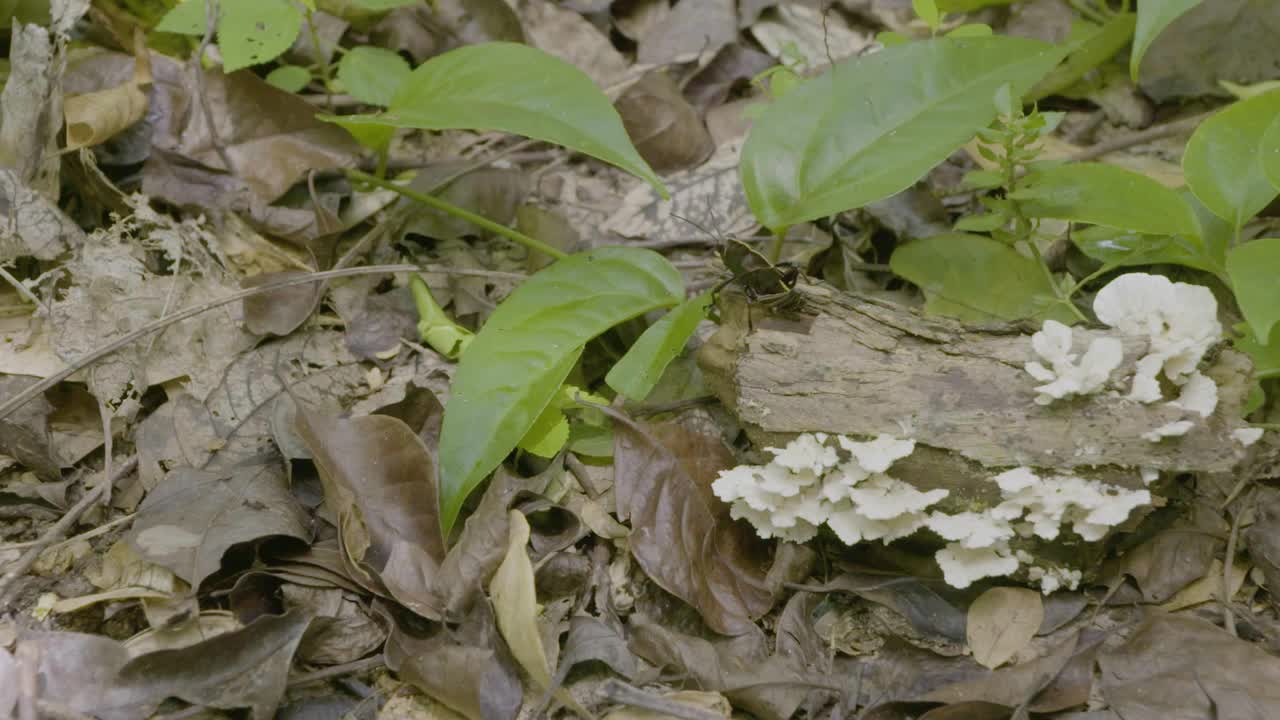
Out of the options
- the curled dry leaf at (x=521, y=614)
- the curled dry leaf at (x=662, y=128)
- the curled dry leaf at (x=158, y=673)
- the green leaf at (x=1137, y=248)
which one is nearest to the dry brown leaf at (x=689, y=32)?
the curled dry leaf at (x=662, y=128)

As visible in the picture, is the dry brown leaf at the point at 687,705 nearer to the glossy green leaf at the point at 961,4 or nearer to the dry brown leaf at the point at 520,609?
the dry brown leaf at the point at 520,609

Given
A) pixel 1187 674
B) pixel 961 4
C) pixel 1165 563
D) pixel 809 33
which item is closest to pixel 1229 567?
pixel 1165 563

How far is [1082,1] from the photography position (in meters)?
2.67

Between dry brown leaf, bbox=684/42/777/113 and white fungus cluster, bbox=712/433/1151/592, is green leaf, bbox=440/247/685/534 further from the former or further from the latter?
dry brown leaf, bbox=684/42/777/113

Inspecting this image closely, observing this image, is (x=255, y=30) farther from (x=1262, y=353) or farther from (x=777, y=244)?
(x=1262, y=353)

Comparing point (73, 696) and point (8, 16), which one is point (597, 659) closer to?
→ point (73, 696)

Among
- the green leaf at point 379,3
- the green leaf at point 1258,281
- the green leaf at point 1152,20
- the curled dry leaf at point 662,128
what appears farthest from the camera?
the curled dry leaf at point 662,128

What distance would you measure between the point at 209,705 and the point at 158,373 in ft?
2.60

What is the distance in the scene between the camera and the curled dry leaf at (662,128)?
2537 millimetres

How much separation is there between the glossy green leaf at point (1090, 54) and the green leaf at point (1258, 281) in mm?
863

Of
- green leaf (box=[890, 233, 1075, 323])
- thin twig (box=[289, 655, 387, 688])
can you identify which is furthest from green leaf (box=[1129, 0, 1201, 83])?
thin twig (box=[289, 655, 387, 688])

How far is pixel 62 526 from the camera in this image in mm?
1662

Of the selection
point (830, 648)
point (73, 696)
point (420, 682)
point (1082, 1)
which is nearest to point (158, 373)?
point (73, 696)

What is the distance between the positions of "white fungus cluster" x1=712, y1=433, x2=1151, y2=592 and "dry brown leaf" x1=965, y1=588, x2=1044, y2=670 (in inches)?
1.8
